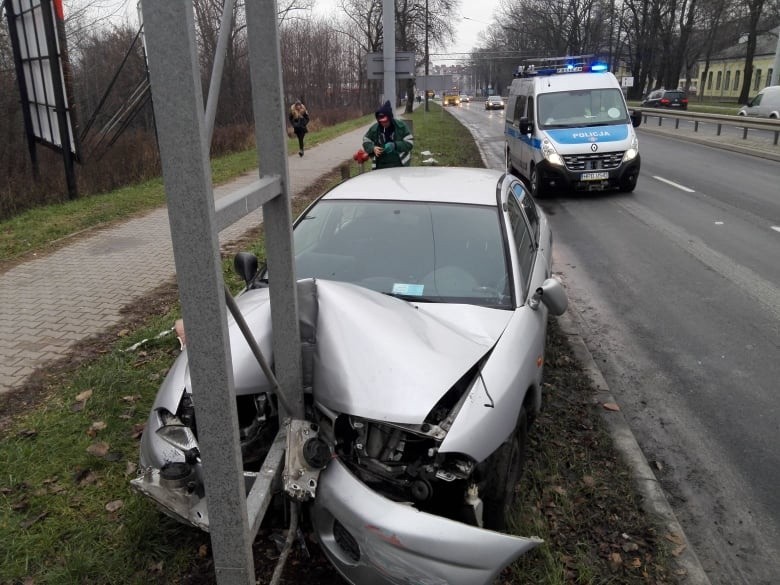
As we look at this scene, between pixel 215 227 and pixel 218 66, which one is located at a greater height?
pixel 218 66

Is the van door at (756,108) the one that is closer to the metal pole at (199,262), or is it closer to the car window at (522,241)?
the car window at (522,241)

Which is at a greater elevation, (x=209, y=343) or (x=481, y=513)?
(x=209, y=343)

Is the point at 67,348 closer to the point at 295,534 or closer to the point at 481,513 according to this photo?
the point at 295,534

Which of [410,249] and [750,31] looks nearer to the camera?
[410,249]

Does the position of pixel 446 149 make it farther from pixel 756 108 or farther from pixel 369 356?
pixel 756 108

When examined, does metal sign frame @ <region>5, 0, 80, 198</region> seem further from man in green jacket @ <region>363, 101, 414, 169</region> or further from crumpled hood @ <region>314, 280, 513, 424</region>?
crumpled hood @ <region>314, 280, 513, 424</region>

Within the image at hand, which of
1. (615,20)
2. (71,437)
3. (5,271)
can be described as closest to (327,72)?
(615,20)

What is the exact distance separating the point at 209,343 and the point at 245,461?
3.73 feet

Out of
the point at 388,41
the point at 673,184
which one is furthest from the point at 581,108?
the point at 388,41

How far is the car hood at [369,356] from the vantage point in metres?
2.54

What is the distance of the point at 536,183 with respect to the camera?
1247cm

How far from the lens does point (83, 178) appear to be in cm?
1400

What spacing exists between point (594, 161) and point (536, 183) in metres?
1.15

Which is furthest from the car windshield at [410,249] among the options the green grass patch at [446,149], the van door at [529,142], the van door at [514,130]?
the green grass patch at [446,149]
